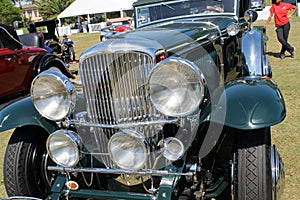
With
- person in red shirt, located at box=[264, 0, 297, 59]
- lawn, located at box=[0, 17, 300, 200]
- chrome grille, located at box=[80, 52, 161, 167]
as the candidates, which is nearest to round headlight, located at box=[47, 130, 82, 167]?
chrome grille, located at box=[80, 52, 161, 167]

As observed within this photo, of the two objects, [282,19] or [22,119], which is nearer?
[22,119]

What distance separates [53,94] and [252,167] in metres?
1.47

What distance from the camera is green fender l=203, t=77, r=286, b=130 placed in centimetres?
236

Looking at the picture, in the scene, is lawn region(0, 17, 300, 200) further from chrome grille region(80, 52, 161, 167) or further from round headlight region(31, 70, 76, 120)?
chrome grille region(80, 52, 161, 167)

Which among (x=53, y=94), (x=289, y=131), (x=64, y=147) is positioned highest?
(x=53, y=94)

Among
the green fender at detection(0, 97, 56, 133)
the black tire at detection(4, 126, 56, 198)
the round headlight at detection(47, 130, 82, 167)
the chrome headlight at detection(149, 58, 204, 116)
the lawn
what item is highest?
the chrome headlight at detection(149, 58, 204, 116)

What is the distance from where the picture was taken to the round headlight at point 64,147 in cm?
252

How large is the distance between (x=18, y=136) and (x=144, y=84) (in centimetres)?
125

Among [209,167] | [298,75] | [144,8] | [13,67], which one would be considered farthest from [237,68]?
[13,67]

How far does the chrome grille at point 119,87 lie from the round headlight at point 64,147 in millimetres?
257

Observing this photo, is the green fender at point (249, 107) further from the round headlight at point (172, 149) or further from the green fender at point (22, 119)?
the green fender at point (22, 119)

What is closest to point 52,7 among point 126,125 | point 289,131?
point 289,131

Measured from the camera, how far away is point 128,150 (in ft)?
7.83

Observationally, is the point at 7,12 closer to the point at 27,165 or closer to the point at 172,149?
the point at 27,165
